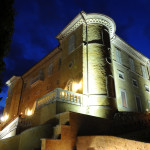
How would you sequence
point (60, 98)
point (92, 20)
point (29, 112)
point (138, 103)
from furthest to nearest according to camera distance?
point (29, 112) < point (138, 103) < point (92, 20) < point (60, 98)

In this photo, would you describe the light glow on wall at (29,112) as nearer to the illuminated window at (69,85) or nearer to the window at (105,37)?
the illuminated window at (69,85)

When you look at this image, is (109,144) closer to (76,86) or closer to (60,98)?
(60,98)

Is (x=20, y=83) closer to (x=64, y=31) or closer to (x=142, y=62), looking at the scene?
(x=64, y=31)

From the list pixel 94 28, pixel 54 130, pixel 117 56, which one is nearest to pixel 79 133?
pixel 54 130

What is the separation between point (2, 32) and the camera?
7684 mm

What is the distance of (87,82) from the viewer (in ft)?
47.5

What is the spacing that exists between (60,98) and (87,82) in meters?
3.68

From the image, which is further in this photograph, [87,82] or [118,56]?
[118,56]

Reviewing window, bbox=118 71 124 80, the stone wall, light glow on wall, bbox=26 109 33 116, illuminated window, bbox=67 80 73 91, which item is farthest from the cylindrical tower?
light glow on wall, bbox=26 109 33 116

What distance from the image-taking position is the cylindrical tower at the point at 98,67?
13.5m

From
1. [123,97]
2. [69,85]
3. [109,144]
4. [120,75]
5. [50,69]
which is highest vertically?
[50,69]

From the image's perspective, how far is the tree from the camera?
301 inches

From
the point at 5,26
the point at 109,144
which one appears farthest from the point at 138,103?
the point at 5,26

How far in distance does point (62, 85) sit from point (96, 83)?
4186 millimetres
